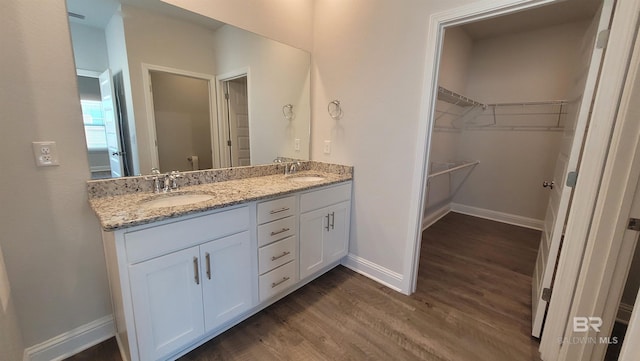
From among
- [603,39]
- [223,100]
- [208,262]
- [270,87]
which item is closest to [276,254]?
[208,262]

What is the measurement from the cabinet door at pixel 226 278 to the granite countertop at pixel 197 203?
A: 23 centimetres

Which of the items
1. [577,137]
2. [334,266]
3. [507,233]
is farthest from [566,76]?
[334,266]

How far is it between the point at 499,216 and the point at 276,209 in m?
3.64

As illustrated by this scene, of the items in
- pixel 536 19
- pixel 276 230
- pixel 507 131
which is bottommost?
pixel 276 230

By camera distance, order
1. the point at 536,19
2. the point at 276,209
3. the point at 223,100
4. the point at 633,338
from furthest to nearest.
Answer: the point at 536,19 → the point at 223,100 → the point at 276,209 → the point at 633,338

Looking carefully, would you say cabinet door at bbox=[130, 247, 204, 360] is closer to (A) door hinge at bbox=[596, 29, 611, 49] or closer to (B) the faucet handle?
(B) the faucet handle

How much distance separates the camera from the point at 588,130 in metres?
1.27

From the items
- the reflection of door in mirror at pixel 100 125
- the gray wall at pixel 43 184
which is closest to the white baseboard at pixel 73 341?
the gray wall at pixel 43 184

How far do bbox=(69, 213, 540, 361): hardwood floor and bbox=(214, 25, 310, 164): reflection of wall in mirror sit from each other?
4.15 ft

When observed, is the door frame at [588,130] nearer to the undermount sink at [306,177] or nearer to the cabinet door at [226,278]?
the undermount sink at [306,177]

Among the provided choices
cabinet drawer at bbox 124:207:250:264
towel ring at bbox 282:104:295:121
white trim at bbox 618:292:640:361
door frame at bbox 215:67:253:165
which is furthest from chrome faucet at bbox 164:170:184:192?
white trim at bbox 618:292:640:361

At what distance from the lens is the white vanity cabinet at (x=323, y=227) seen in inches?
78.3

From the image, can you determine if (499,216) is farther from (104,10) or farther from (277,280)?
(104,10)

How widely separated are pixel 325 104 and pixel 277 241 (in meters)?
1.33
